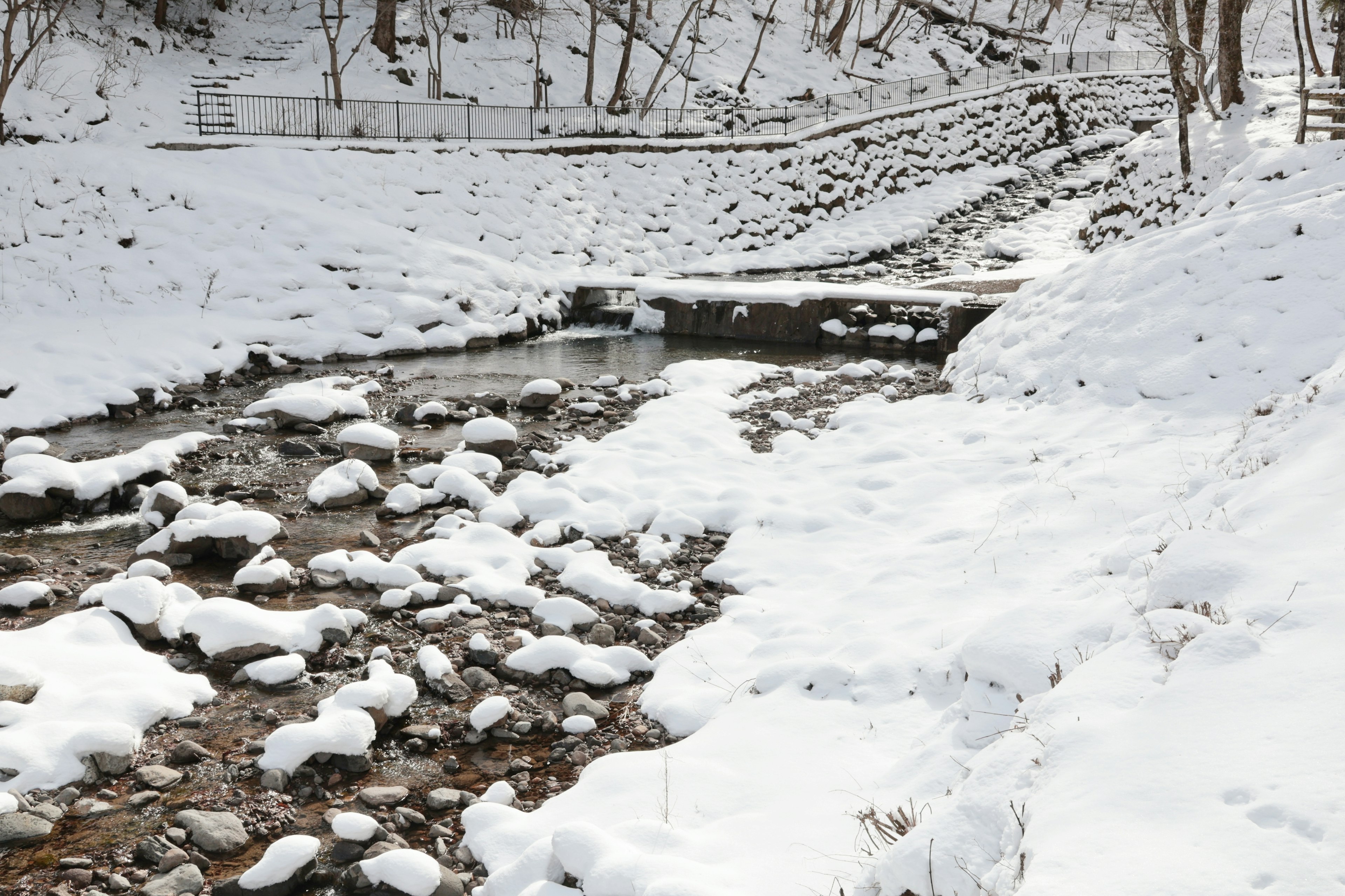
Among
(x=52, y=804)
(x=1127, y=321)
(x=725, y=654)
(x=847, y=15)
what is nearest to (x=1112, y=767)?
(x=725, y=654)

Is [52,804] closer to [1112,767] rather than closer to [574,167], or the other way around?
[1112,767]

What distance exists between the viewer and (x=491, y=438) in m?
8.53

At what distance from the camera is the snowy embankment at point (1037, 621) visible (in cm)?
237

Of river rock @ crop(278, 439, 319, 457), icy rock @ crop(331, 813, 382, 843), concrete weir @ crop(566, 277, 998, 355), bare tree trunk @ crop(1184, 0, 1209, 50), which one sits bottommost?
icy rock @ crop(331, 813, 382, 843)

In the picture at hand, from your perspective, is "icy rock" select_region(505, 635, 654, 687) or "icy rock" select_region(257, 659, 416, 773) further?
"icy rock" select_region(505, 635, 654, 687)

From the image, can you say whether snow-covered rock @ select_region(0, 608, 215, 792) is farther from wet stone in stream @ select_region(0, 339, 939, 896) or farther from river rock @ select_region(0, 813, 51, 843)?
river rock @ select_region(0, 813, 51, 843)

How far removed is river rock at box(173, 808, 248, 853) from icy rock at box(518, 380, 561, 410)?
275 inches

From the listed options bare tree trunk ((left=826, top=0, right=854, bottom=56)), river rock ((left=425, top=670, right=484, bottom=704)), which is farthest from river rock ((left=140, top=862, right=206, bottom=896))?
bare tree trunk ((left=826, top=0, right=854, bottom=56))

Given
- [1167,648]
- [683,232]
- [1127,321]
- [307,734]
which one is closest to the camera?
[1167,648]

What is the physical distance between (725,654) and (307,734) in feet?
6.85

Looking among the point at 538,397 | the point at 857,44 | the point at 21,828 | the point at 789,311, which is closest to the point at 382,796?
the point at 21,828

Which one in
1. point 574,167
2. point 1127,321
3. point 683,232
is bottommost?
point 1127,321

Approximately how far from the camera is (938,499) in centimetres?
661

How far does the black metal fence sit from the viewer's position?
19484mm
